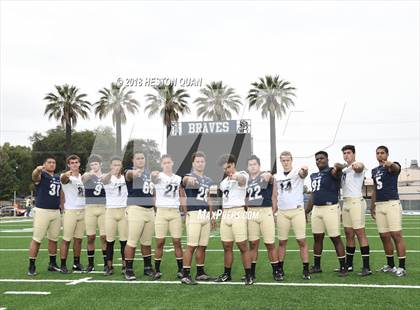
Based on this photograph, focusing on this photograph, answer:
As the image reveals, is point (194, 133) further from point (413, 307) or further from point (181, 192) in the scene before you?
point (413, 307)

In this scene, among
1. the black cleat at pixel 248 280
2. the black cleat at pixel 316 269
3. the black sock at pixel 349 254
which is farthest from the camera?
the black cleat at pixel 316 269

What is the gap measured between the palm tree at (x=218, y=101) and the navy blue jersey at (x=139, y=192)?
2908 centimetres

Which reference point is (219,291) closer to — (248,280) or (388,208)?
(248,280)

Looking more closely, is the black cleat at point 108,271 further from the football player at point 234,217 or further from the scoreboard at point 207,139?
the scoreboard at point 207,139

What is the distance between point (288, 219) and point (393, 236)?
5.86ft

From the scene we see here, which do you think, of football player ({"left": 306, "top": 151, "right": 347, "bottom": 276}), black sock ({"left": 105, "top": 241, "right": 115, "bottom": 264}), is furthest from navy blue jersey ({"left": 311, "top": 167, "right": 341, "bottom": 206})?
black sock ({"left": 105, "top": 241, "right": 115, "bottom": 264})

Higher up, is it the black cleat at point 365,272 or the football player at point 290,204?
the football player at point 290,204

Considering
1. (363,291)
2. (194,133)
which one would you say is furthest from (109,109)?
(363,291)

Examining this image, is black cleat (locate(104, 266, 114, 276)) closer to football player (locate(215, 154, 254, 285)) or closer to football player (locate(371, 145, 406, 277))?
football player (locate(215, 154, 254, 285))

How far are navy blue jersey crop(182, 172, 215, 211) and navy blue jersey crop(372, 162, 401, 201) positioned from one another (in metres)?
2.91

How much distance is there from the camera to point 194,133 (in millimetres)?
27500

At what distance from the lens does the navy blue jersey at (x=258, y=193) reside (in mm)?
7016

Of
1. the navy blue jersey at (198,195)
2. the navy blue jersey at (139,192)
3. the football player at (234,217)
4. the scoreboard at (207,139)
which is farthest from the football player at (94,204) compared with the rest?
the scoreboard at (207,139)

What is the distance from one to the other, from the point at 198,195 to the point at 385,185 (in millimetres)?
3143
